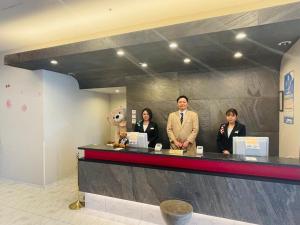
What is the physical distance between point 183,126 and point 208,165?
121cm

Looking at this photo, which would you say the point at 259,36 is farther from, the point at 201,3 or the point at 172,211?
the point at 172,211

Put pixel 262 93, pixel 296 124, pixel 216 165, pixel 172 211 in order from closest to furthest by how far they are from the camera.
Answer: pixel 172 211 < pixel 216 165 < pixel 296 124 < pixel 262 93

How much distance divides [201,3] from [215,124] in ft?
7.32

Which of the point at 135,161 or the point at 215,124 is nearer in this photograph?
the point at 135,161

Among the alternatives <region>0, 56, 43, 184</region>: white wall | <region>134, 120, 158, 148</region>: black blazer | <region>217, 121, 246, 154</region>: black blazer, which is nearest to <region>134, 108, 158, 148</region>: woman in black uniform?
<region>134, 120, 158, 148</region>: black blazer

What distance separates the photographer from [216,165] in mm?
2307

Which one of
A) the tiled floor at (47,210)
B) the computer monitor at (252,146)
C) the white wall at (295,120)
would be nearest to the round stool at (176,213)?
the tiled floor at (47,210)

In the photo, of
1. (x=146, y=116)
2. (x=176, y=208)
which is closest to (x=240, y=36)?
(x=176, y=208)

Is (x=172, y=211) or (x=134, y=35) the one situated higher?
(x=134, y=35)

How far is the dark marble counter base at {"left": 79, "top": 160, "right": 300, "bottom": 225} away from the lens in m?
2.01

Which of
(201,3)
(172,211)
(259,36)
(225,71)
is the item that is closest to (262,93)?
(225,71)

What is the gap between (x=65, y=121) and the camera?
4652mm

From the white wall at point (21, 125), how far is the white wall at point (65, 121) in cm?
15

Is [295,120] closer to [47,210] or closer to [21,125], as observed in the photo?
[47,210]
